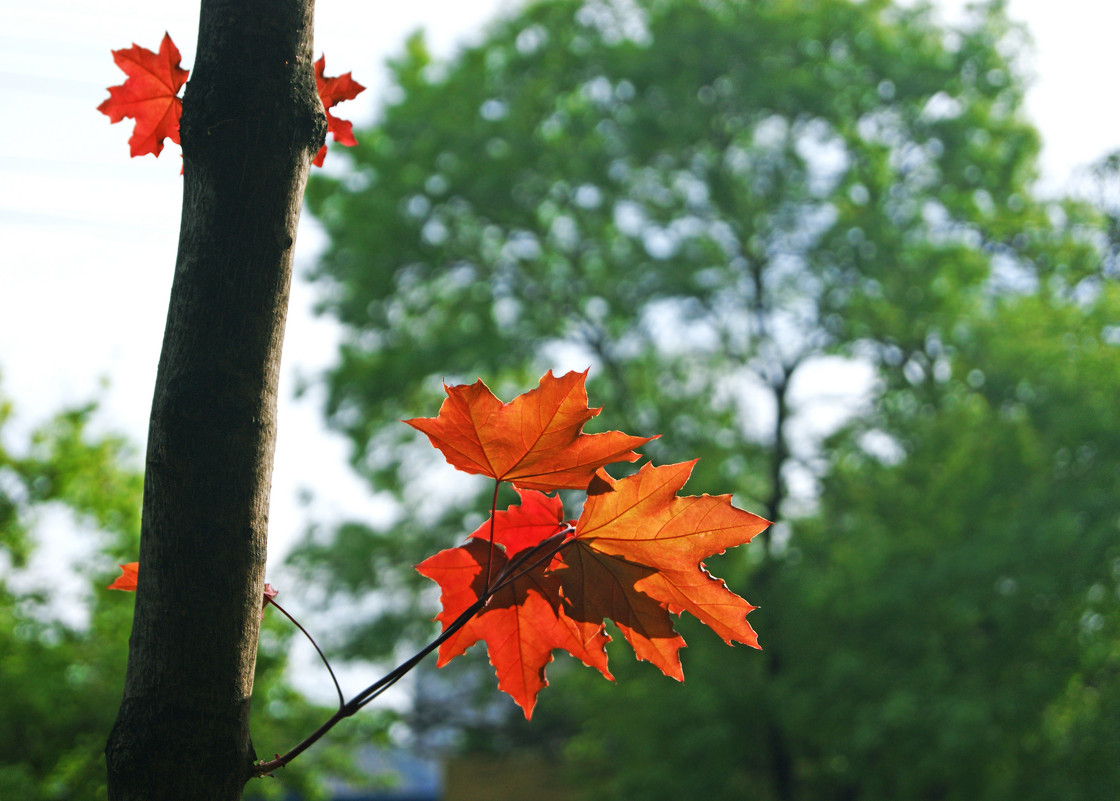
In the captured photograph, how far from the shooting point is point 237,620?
3.20 feet

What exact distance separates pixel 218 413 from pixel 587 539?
1.47 ft

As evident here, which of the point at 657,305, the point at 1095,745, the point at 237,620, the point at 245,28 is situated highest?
the point at 657,305

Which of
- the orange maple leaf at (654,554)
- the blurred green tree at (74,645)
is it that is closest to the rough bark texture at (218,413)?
the orange maple leaf at (654,554)

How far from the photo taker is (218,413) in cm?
100

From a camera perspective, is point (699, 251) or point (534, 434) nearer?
point (534, 434)

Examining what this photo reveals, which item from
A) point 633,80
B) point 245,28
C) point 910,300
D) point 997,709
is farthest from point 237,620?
point 633,80

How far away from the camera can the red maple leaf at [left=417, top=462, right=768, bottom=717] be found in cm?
108

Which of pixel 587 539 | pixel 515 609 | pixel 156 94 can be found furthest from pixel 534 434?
pixel 156 94

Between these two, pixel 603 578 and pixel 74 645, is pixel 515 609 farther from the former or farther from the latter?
pixel 74 645

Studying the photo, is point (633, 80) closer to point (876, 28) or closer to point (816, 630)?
point (876, 28)

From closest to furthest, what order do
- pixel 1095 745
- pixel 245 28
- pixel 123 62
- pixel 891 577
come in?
pixel 245 28 < pixel 123 62 < pixel 1095 745 < pixel 891 577

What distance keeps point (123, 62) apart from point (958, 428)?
33.0 feet

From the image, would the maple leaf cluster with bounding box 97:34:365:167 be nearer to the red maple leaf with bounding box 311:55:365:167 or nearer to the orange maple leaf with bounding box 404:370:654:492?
the red maple leaf with bounding box 311:55:365:167

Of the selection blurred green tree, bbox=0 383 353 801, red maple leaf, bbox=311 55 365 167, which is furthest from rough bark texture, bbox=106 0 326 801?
blurred green tree, bbox=0 383 353 801
